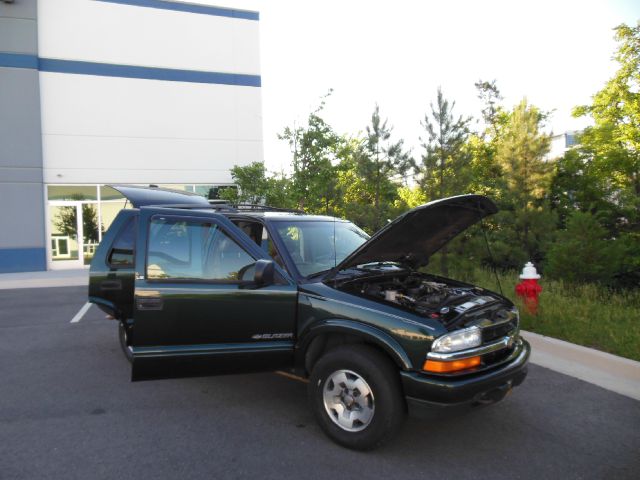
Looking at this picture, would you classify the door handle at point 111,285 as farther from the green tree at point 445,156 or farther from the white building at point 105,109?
the white building at point 105,109

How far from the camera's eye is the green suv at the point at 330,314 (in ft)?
10.1

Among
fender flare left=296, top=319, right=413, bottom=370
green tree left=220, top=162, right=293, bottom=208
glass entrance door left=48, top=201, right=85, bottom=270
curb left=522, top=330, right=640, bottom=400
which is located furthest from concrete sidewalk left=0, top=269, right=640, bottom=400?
glass entrance door left=48, top=201, right=85, bottom=270

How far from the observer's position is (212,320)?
3686 millimetres

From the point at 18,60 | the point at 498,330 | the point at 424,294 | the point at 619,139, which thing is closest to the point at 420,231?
the point at 424,294

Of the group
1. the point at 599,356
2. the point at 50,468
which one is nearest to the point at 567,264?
the point at 599,356

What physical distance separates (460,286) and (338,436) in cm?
179

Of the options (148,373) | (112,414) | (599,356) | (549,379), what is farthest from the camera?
(599,356)

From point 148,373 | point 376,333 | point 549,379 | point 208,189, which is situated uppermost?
point 208,189

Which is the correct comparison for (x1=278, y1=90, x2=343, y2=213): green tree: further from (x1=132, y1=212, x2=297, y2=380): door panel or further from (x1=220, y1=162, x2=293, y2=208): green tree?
(x1=132, y1=212, x2=297, y2=380): door panel

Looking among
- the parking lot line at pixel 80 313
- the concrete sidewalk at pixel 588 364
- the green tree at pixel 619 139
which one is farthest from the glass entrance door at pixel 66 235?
the green tree at pixel 619 139

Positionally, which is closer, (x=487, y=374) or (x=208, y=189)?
(x=487, y=374)

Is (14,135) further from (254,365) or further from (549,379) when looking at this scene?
(549,379)

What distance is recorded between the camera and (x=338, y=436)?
3.31 metres

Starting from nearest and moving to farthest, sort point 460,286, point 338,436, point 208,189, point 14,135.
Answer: point 338,436 < point 460,286 < point 14,135 < point 208,189
